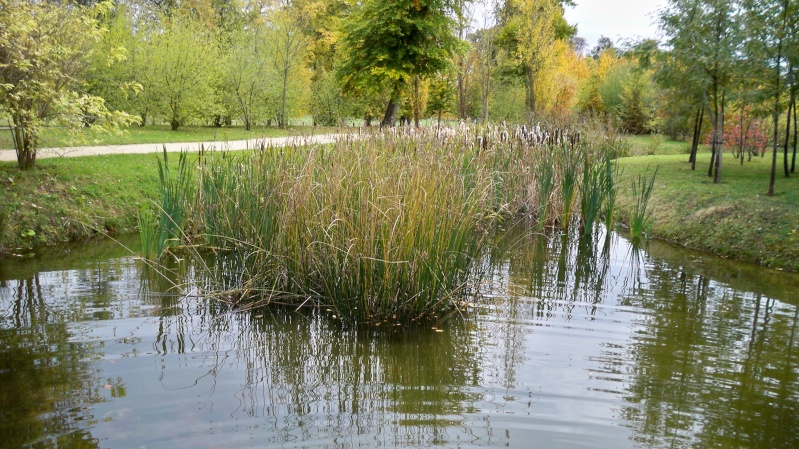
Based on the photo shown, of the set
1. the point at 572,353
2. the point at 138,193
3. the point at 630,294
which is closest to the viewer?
the point at 572,353

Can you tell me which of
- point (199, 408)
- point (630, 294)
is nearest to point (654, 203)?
point (630, 294)

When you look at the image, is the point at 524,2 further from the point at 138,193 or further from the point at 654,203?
the point at 138,193

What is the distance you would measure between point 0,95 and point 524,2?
22.1 metres

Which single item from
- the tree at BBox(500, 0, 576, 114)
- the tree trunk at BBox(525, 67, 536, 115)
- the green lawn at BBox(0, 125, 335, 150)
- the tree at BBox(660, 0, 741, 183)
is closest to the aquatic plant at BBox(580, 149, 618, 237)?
the green lawn at BBox(0, 125, 335, 150)

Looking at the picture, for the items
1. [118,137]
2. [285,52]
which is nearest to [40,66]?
[118,137]

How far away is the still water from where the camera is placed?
11.5 ft

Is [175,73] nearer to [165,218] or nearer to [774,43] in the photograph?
[165,218]

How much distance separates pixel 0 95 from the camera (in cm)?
908

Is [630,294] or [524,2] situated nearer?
[630,294]

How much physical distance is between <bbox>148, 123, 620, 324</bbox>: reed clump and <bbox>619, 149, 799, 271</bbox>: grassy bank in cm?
525

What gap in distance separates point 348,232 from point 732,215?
783cm

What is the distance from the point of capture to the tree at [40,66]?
9008 millimetres

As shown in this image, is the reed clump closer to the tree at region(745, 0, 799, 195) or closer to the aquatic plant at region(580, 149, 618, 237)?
the aquatic plant at region(580, 149, 618, 237)

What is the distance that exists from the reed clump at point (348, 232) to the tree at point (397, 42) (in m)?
15.6
